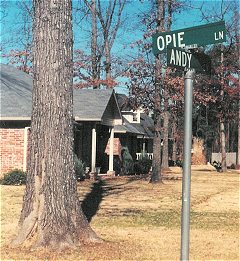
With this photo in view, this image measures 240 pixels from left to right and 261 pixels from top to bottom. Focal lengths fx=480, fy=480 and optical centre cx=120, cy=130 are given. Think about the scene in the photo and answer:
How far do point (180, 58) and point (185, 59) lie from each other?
7cm

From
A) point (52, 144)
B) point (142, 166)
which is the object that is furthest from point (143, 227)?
point (142, 166)

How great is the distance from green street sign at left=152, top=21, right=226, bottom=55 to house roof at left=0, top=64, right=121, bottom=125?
46.5 ft

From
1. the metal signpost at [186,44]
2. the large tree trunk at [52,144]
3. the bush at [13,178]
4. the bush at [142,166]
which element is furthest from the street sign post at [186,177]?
the bush at [142,166]

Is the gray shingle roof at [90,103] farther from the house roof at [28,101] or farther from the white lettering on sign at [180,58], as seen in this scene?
the white lettering on sign at [180,58]

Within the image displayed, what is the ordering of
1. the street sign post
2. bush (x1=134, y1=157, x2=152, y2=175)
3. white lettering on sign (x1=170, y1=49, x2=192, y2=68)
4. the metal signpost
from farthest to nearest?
bush (x1=134, y1=157, x2=152, y2=175) → white lettering on sign (x1=170, y1=49, x2=192, y2=68) → the metal signpost → the street sign post

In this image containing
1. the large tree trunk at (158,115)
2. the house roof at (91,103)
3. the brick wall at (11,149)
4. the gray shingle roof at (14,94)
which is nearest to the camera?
the brick wall at (11,149)

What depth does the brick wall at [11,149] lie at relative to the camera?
18.6 m

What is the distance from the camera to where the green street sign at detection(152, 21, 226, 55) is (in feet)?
14.7

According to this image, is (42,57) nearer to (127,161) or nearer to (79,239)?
(79,239)

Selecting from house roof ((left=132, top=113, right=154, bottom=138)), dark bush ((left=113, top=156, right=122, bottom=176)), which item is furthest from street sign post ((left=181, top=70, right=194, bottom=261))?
house roof ((left=132, top=113, right=154, bottom=138))

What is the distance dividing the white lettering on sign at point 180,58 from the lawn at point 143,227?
308 cm

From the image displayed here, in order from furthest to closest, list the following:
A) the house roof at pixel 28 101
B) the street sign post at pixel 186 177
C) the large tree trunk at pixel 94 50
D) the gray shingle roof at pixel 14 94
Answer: the large tree trunk at pixel 94 50, the house roof at pixel 28 101, the gray shingle roof at pixel 14 94, the street sign post at pixel 186 177

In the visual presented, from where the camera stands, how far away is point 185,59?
4473 millimetres

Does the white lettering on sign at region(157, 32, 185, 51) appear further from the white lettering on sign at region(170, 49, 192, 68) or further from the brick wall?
the brick wall
